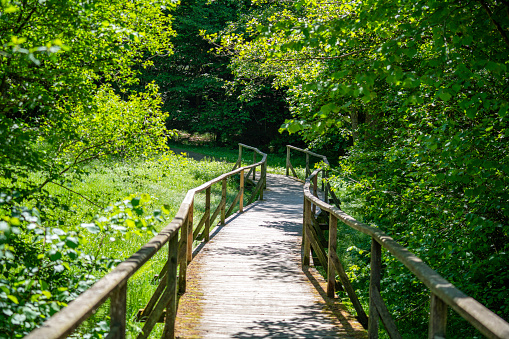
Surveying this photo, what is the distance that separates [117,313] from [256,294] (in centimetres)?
293

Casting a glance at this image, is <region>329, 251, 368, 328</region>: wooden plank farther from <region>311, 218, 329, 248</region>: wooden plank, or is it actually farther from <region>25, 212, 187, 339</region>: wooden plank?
<region>25, 212, 187, 339</region>: wooden plank

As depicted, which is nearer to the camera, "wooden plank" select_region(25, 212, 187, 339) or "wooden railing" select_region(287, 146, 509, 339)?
"wooden plank" select_region(25, 212, 187, 339)

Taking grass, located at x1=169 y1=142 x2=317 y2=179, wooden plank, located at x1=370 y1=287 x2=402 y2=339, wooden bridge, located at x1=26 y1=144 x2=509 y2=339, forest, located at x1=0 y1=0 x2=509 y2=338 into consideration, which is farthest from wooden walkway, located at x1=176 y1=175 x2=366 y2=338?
grass, located at x1=169 y1=142 x2=317 y2=179

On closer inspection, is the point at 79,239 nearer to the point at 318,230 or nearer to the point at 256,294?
the point at 256,294

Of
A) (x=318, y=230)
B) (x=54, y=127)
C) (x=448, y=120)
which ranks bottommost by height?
(x=318, y=230)

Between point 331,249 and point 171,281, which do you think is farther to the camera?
point 331,249

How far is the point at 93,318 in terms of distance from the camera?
6.20m

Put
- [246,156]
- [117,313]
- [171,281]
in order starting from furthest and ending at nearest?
[246,156]
[171,281]
[117,313]

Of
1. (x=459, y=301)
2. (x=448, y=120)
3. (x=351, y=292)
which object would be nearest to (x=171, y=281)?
(x=351, y=292)

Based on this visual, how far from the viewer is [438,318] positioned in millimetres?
2443

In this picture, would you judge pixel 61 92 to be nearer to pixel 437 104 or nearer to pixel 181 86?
pixel 437 104

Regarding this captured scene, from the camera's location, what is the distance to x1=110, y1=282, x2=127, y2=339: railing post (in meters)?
2.32

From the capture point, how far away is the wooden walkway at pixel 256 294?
13.4 ft

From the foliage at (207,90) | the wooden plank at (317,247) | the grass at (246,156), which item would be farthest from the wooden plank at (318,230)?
the foliage at (207,90)
